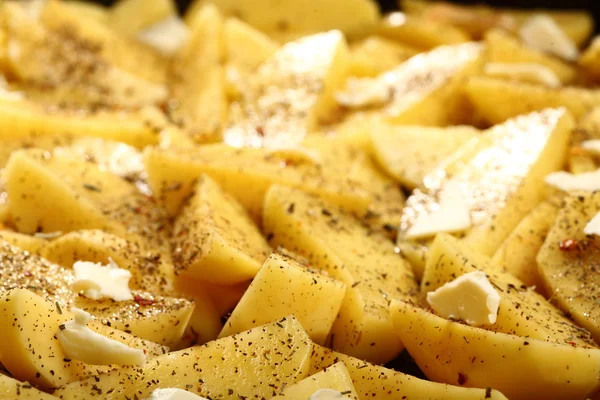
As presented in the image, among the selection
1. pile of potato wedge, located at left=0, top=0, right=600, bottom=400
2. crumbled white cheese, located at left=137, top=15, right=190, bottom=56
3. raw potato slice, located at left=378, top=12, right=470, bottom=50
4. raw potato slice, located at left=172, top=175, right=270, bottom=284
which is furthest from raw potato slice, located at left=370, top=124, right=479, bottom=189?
crumbled white cheese, located at left=137, top=15, right=190, bottom=56

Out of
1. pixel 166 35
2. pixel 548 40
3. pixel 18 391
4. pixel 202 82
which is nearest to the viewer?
pixel 18 391

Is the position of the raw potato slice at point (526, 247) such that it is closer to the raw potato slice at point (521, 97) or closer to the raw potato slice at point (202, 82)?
the raw potato slice at point (521, 97)

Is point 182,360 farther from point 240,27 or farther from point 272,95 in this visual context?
point 240,27

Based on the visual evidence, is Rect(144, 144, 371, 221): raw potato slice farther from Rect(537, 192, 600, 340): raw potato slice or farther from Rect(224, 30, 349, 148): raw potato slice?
Rect(537, 192, 600, 340): raw potato slice

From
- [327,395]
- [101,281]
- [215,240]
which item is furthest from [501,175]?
[101,281]

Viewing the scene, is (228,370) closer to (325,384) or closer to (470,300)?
(325,384)

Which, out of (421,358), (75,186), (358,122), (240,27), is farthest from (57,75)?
(421,358)
